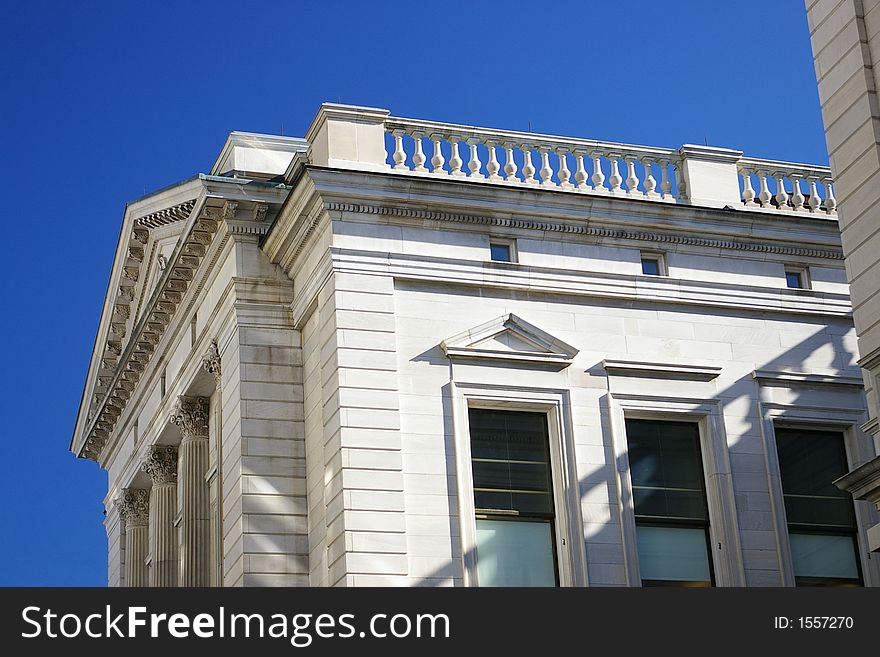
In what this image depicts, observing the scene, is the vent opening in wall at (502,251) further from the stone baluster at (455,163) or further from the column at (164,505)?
the column at (164,505)

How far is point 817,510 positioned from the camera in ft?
112

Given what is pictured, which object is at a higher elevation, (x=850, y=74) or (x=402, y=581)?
(x=850, y=74)

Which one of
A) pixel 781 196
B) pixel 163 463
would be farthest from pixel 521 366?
pixel 163 463

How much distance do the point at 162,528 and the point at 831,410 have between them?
16.5 meters

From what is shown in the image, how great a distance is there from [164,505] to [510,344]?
12.3 metres

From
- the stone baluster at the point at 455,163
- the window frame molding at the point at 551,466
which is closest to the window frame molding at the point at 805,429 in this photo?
Result: the window frame molding at the point at 551,466

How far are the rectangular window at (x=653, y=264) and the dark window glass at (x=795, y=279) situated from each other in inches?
111

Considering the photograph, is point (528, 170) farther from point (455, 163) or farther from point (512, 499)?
point (512, 499)

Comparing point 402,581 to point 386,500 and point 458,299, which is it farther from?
point 458,299

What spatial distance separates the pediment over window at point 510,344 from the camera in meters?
32.9

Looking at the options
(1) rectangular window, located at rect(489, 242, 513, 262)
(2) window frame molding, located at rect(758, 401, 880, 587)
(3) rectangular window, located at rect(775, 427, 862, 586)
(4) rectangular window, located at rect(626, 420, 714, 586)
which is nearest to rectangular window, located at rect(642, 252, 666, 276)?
(1) rectangular window, located at rect(489, 242, 513, 262)
